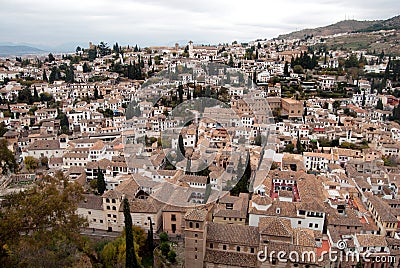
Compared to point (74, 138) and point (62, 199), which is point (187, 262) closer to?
point (62, 199)

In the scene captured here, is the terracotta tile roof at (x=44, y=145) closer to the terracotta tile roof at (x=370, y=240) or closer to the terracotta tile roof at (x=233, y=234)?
the terracotta tile roof at (x=233, y=234)

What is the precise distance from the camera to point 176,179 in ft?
40.9

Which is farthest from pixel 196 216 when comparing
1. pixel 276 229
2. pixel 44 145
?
pixel 44 145

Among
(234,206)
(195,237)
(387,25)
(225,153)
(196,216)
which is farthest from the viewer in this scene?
(387,25)

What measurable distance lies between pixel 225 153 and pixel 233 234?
22.3 feet

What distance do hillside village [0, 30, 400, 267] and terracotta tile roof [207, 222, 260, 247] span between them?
0.03 metres

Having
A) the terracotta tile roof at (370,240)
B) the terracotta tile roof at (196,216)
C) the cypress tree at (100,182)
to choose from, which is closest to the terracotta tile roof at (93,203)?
the cypress tree at (100,182)

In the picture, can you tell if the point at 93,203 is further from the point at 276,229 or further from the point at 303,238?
the point at 303,238

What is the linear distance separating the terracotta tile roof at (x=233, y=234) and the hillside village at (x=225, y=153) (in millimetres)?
31

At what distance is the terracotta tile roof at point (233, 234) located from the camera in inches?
346

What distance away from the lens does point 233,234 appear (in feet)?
29.4

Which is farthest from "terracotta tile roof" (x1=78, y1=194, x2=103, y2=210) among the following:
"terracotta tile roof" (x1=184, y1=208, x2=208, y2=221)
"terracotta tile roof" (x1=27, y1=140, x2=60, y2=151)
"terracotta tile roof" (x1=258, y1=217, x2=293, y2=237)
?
"terracotta tile roof" (x1=27, y1=140, x2=60, y2=151)

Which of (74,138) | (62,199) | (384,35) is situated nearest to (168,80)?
(74,138)

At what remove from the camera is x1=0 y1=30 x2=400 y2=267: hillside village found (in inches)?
380
